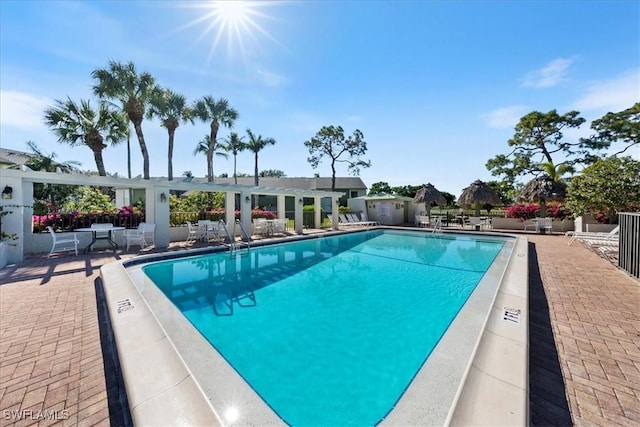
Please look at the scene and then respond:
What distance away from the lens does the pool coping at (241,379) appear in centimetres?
212

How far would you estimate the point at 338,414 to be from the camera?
2654 mm

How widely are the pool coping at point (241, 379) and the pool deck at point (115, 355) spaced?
23 cm

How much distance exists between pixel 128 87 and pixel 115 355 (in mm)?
17211

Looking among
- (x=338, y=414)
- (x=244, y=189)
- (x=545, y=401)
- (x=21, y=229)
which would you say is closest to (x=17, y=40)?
(x=21, y=229)

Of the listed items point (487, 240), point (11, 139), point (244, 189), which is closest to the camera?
point (244, 189)

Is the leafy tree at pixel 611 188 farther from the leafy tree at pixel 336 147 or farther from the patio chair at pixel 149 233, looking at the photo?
the leafy tree at pixel 336 147

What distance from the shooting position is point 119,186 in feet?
36.6

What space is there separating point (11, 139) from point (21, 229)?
19.0m

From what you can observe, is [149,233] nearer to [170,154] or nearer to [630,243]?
[170,154]

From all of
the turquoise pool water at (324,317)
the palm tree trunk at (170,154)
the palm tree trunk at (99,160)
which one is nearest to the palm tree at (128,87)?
the palm tree trunk at (99,160)

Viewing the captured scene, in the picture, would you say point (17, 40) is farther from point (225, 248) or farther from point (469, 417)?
point (469, 417)

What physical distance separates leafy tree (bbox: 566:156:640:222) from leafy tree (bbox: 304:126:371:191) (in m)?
20.6

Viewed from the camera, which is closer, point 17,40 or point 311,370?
point 311,370

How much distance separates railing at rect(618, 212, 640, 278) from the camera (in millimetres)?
6184
